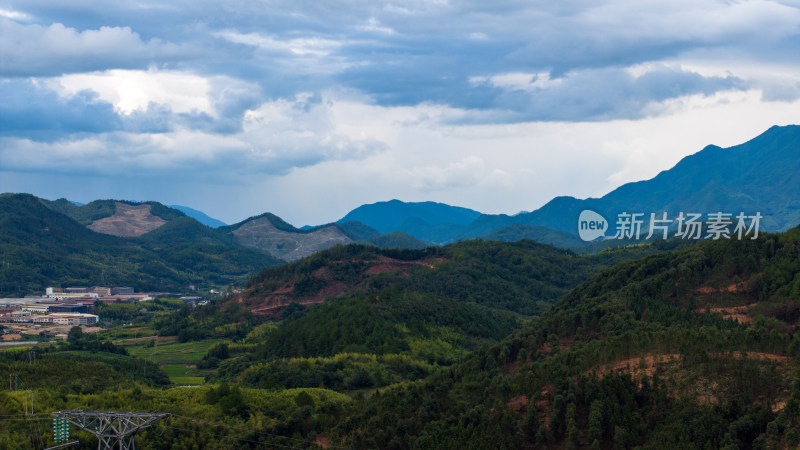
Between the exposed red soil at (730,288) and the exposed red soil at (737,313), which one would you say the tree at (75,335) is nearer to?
the exposed red soil at (730,288)

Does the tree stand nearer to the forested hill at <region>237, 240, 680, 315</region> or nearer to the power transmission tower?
the forested hill at <region>237, 240, 680, 315</region>

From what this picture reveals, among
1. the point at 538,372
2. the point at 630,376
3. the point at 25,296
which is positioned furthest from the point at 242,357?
the point at 25,296

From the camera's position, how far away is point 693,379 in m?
39.9

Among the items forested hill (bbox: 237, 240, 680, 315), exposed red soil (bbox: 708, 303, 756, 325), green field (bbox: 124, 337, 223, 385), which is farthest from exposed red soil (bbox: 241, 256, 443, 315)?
exposed red soil (bbox: 708, 303, 756, 325)

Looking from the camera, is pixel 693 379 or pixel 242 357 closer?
pixel 693 379

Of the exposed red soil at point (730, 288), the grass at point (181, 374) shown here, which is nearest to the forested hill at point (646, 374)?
the exposed red soil at point (730, 288)

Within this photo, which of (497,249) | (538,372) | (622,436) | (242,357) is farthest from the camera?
(497,249)

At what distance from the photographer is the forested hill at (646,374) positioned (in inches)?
1475

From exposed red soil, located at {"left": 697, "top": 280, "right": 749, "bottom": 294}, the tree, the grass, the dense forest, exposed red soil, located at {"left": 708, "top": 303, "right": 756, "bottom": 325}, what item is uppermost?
exposed red soil, located at {"left": 697, "top": 280, "right": 749, "bottom": 294}

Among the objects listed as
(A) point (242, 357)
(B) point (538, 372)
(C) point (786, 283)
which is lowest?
(A) point (242, 357)

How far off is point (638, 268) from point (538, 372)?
786 inches

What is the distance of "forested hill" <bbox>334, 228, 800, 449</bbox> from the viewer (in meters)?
37.5

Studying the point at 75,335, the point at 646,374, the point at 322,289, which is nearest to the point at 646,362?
the point at 646,374

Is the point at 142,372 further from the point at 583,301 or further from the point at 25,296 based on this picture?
the point at 25,296
